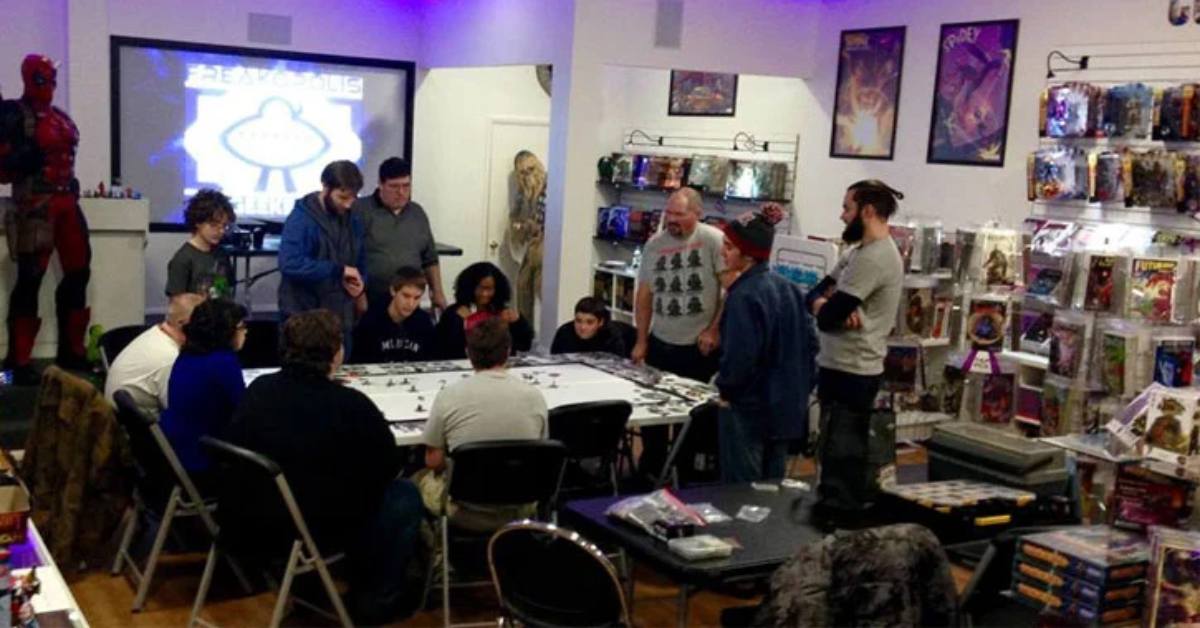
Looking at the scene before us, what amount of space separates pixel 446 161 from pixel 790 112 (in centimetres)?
295

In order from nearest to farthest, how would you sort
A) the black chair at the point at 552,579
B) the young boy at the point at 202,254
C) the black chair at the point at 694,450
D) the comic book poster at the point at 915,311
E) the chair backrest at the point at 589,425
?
the black chair at the point at 552,579 < the chair backrest at the point at 589,425 < the black chair at the point at 694,450 < the young boy at the point at 202,254 < the comic book poster at the point at 915,311

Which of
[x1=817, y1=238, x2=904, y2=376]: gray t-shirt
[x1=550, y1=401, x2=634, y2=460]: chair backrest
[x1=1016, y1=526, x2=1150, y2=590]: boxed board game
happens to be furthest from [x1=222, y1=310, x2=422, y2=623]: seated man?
[x1=817, y1=238, x2=904, y2=376]: gray t-shirt

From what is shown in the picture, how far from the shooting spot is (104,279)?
24.4ft

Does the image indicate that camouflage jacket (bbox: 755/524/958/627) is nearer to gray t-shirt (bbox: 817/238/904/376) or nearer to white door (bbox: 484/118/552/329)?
gray t-shirt (bbox: 817/238/904/376)

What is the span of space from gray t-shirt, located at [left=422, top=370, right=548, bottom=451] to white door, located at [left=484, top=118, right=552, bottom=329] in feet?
19.4

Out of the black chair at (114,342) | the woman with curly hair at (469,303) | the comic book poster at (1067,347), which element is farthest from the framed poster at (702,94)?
the black chair at (114,342)

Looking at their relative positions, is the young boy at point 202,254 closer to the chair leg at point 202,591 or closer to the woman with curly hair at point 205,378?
the woman with curly hair at point 205,378

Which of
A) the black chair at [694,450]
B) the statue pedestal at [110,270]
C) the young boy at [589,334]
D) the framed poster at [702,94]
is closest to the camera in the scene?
the black chair at [694,450]

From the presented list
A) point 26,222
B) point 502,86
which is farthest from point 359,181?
point 502,86

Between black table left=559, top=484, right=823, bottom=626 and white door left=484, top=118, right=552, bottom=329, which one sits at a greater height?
white door left=484, top=118, right=552, bottom=329

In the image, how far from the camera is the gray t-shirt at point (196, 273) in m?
5.23

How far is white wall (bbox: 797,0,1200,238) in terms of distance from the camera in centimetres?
618

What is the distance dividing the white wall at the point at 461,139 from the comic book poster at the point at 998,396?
464 centimetres

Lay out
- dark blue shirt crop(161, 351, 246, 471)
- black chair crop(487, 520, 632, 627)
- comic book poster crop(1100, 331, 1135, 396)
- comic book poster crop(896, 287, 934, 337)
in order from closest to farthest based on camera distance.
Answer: black chair crop(487, 520, 632, 627)
dark blue shirt crop(161, 351, 246, 471)
comic book poster crop(1100, 331, 1135, 396)
comic book poster crop(896, 287, 934, 337)
